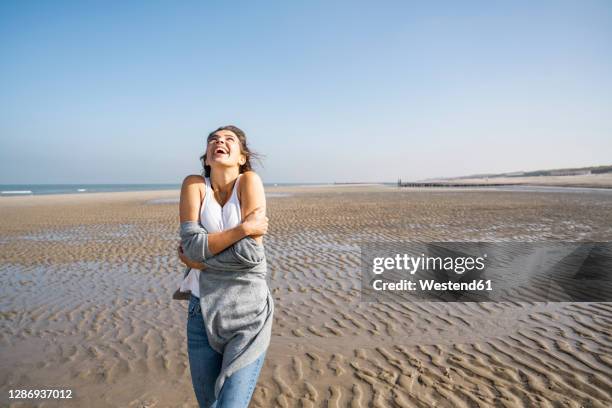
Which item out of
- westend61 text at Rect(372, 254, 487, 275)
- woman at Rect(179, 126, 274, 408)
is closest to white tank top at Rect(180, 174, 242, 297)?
woman at Rect(179, 126, 274, 408)

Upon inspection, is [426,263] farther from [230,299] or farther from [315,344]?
[230,299]

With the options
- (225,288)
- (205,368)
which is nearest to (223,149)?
(225,288)

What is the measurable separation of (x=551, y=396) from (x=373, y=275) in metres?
5.09

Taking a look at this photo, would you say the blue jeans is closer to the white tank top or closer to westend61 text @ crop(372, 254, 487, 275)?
the white tank top

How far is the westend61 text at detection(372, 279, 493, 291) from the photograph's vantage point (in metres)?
7.63

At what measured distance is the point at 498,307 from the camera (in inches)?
256

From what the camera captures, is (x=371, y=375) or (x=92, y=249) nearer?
(x=371, y=375)

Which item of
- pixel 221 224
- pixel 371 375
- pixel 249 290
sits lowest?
pixel 371 375

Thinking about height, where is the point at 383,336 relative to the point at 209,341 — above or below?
below

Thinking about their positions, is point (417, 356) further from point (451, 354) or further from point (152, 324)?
point (152, 324)

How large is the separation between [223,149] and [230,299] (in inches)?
39.2

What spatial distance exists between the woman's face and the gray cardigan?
0.48 metres

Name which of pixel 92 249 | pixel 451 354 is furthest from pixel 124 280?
pixel 451 354

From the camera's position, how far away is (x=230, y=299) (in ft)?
7.34
